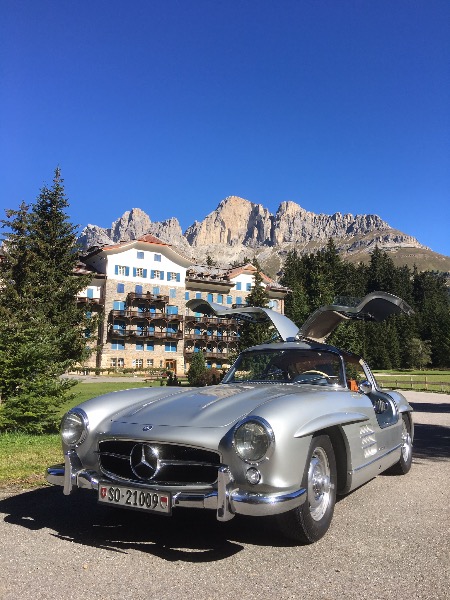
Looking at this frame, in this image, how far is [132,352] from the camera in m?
63.2

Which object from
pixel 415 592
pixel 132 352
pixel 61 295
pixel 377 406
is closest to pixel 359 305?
pixel 377 406

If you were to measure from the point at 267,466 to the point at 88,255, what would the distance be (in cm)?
6301

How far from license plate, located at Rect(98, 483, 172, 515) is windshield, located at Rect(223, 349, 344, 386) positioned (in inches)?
85.5

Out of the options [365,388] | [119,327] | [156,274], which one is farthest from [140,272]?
[365,388]

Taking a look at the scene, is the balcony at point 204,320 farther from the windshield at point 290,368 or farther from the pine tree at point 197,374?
the windshield at point 290,368

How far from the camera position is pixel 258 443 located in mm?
3441

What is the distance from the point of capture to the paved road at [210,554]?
2.93 metres

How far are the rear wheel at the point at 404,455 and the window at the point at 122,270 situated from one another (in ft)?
188

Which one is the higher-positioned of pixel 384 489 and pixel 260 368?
pixel 260 368

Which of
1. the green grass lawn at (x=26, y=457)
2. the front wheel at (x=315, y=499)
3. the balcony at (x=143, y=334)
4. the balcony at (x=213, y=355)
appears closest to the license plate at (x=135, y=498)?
the front wheel at (x=315, y=499)

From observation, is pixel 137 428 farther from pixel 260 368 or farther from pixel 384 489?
pixel 384 489

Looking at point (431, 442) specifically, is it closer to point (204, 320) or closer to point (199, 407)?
point (199, 407)

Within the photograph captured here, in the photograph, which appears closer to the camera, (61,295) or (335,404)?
(335,404)

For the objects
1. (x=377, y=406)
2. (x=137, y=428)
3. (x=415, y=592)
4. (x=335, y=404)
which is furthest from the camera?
(x=377, y=406)
